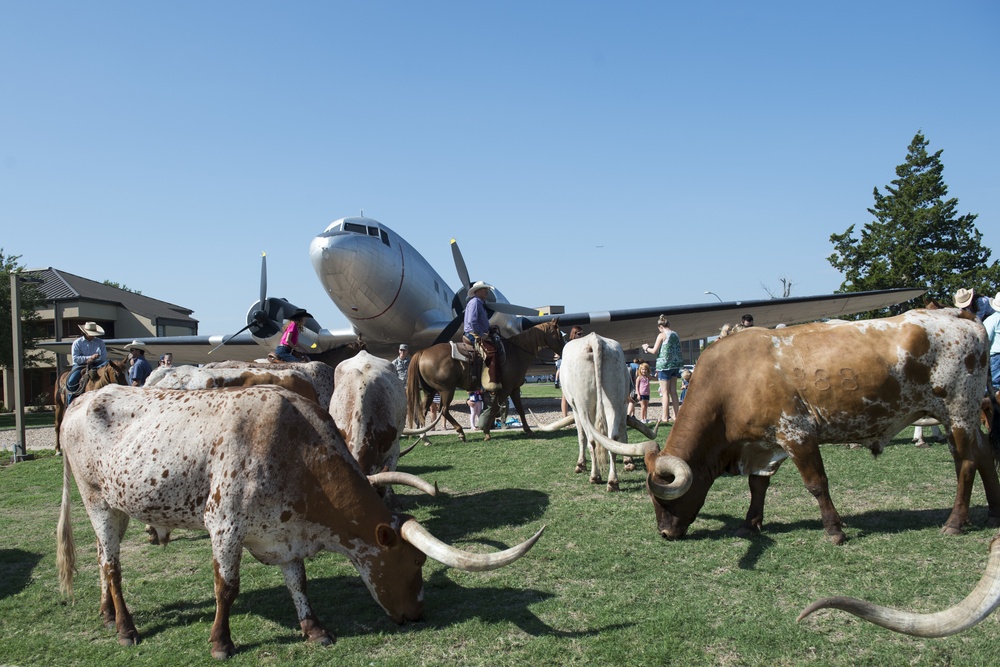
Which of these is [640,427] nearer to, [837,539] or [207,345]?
[837,539]

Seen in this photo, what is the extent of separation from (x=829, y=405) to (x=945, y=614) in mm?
3677

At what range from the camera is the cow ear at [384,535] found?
3602 millimetres

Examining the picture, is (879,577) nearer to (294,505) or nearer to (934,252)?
(294,505)

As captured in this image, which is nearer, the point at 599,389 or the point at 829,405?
the point at 829,405

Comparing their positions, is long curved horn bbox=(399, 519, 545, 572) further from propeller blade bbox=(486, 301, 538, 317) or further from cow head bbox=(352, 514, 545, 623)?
propeller blade bbox=(486, 301, 538, 317)

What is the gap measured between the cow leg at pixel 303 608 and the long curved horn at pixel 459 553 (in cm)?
68

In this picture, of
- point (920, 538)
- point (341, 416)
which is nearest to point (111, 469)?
point (341, 416)

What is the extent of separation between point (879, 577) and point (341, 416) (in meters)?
4.64

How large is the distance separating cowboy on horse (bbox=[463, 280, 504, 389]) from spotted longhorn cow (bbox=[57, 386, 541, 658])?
26.2 ft

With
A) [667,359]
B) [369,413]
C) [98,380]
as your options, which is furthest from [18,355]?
[667,359]

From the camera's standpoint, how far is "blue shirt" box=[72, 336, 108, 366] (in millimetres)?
12180

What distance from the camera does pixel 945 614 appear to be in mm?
1546

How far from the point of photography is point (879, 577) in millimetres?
4133

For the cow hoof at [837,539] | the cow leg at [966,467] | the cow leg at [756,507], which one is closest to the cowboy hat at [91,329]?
the cow leg at [756,507]
